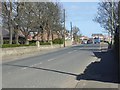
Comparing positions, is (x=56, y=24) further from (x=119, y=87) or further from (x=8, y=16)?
(x=119, y=87)

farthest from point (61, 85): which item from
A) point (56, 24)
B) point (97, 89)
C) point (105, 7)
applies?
point (56, 24)

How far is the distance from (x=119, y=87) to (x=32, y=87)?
125 inches

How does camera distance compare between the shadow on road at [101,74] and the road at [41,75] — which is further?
the shadow on road at [101,74]

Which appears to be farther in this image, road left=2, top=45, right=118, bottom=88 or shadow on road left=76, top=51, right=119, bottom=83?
shadow on road left=76, top=51, right=119, bottom=83

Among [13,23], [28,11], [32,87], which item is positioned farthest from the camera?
[28,11]

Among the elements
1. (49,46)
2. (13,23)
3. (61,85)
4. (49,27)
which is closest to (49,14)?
(49,27)

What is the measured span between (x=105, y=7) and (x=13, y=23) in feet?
60.1

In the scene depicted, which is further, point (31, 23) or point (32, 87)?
point (31, 23)

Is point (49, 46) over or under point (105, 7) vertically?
under

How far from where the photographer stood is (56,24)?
287 ft

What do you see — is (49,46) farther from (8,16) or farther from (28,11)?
(8,16)

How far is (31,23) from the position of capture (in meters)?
65.9

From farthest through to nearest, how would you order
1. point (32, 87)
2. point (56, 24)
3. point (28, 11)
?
point (56, 24)
point (28, 11)
point (32, 87)

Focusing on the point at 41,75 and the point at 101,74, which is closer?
the point at 101,74
